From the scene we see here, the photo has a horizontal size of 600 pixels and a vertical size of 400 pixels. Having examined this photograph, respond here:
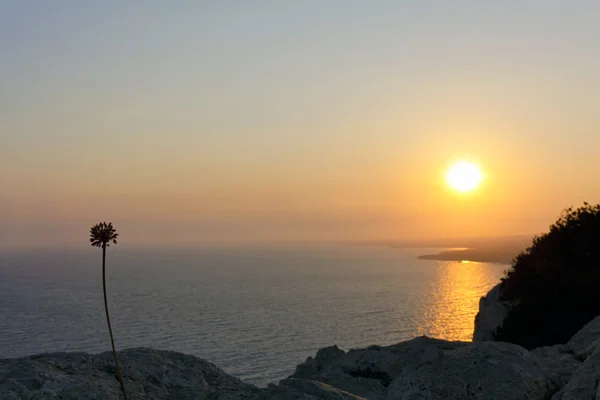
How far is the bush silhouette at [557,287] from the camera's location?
24266 mm

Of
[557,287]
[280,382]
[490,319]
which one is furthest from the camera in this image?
[490,319]

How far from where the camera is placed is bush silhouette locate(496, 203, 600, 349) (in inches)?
955

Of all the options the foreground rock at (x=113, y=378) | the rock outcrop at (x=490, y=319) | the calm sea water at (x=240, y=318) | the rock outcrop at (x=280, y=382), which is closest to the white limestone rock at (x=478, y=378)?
the rock outcrop at (x=280, y=382)

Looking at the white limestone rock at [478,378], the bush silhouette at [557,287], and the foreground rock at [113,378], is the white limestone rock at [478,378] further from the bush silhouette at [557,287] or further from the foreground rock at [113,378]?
the bush silhouette at [557,287]

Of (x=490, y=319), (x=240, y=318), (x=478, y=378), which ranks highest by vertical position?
(x=478, y=378)

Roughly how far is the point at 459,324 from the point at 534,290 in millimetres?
84915

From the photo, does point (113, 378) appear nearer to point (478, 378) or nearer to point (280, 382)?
point (280, 382)

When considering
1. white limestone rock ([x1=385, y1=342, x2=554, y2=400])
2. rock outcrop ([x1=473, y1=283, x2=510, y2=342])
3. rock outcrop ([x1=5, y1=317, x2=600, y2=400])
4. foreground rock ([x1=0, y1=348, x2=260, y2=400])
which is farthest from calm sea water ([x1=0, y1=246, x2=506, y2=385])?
white limestone rock ([x1=385, y1=342, x2=554, y2=400])

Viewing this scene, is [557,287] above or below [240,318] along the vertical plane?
above

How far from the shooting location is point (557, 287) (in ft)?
85.6

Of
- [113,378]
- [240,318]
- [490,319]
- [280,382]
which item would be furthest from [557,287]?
[240,318]

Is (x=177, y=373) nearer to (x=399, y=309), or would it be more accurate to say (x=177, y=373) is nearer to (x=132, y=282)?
(x=399, y=309)

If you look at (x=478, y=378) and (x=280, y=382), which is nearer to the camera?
(x=280, y=382)

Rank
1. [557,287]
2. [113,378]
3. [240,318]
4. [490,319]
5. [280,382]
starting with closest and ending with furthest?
[280,382], [113,378], [557,287], [490,319], [240,318]
